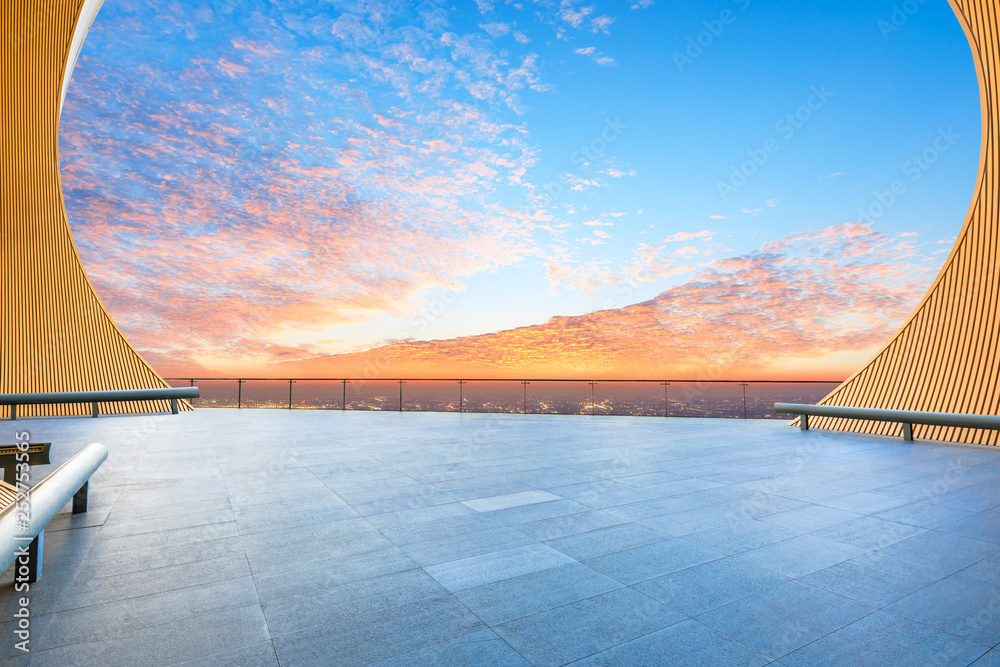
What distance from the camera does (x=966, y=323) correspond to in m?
8.91

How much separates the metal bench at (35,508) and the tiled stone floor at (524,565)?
0.15 meters

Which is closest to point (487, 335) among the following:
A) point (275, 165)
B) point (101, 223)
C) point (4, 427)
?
point (275, 165)

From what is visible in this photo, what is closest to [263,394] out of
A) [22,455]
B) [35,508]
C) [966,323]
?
[22,455]

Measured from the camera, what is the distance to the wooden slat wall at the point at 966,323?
8.48m

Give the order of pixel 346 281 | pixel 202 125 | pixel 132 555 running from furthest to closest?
pixel 346 281, pixel 202 125, pixel 132 555

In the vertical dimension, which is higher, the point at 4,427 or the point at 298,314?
the point at 298,314

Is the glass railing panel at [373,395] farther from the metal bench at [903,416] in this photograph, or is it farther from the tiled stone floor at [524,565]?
the metal bench at [903,416]

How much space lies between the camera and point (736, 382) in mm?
12094

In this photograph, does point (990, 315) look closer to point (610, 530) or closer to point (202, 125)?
point (610, 530)

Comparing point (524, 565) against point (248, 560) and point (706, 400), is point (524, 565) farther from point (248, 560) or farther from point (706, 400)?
point (706, 400)

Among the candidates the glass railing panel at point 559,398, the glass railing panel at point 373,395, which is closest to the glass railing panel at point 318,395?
the glass railing panel at point 373,395

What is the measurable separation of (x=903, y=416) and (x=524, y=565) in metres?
7.73

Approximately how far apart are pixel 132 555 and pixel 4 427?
33.1 ft

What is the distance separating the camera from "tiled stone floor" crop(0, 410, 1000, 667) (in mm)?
2262
